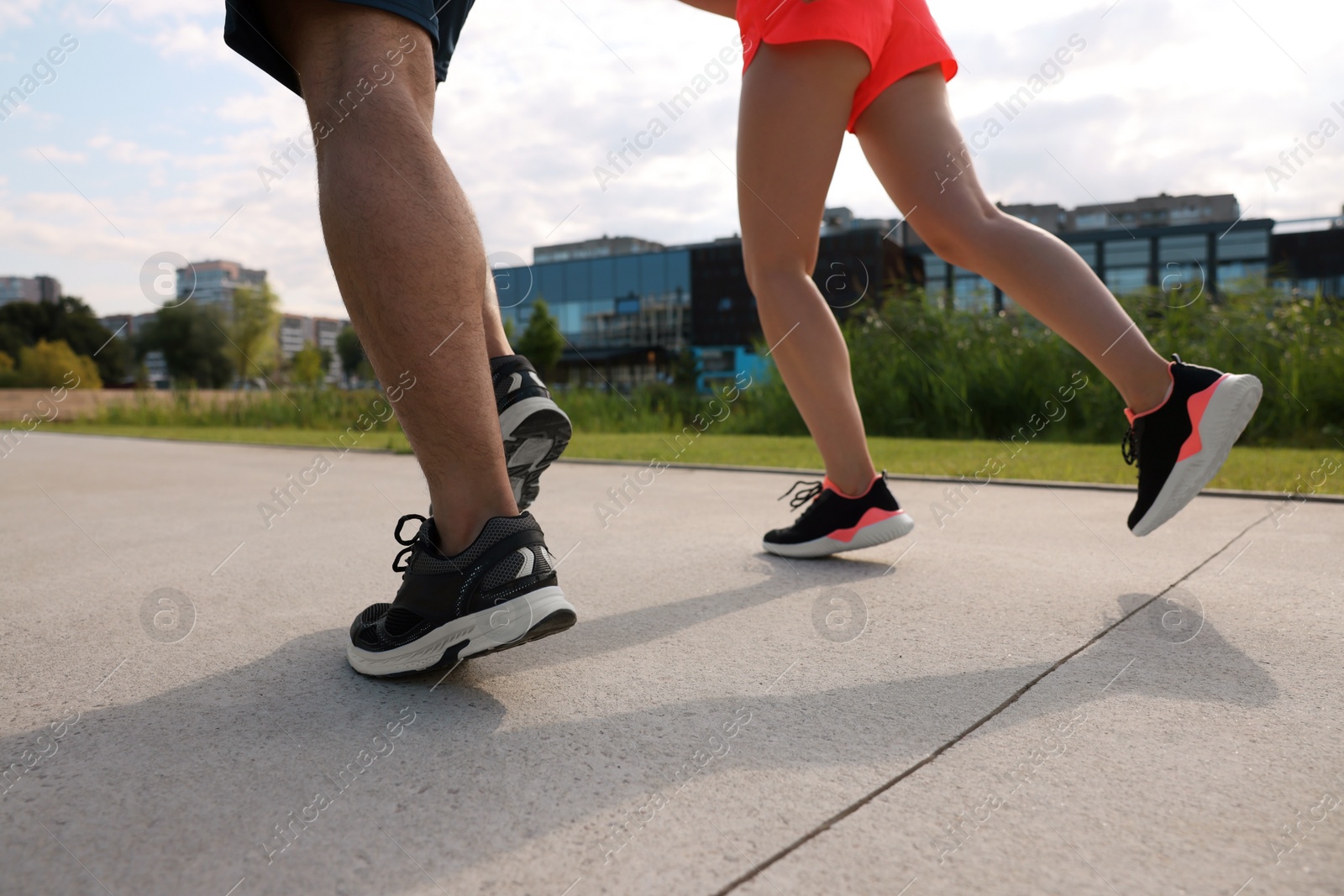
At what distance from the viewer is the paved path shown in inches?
33.4

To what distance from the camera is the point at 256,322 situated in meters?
36.7

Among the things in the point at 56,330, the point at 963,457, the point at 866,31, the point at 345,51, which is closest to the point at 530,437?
the point at 345,51

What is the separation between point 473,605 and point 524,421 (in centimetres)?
53

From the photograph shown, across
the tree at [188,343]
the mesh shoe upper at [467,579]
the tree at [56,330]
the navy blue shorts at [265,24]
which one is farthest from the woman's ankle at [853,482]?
the tree at [56,330]

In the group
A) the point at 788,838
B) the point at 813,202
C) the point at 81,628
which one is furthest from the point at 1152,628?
the point at 81,628

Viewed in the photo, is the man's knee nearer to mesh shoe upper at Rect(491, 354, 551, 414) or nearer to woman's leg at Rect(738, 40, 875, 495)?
mesh shoe upper at Rect(491, 354, 551, 414)

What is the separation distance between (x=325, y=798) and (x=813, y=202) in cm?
175

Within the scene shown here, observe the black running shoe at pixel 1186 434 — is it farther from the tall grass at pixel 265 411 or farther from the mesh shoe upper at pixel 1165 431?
the tall grass at pixel 265 411

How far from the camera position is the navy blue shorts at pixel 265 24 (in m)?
1.43

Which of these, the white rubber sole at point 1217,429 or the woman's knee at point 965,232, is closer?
the white rubber sole at point 1217,429

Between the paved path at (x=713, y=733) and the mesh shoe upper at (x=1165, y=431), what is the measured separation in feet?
0.72

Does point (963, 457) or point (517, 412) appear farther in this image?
point (963, 457)

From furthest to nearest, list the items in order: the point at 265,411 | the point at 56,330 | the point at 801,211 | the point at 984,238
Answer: the point at 56,330 → the point at 265,411 → the point at 801,211 → the point at 984,238

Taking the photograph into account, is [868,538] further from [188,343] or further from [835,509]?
[188,343]
